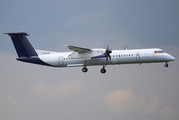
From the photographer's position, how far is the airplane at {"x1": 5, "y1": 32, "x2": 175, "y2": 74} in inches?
1718

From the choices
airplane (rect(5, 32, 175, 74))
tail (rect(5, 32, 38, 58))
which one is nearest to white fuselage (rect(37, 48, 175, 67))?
airplane (rect(5, 32, 175, 74))

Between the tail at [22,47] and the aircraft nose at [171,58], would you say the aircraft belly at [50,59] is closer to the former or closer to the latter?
the tail at [22,47]

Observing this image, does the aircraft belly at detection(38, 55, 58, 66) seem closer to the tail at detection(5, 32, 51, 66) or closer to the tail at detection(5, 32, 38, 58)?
the tail at detection(5, 32, 51, 66)

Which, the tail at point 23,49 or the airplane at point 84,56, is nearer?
the airplane at point 84,56

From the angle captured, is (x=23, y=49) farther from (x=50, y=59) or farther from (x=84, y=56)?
(x=84, y=56)

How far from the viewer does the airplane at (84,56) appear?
4362 centimetres

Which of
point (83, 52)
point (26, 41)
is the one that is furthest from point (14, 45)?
point (83, 52)

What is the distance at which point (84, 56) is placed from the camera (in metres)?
45.2

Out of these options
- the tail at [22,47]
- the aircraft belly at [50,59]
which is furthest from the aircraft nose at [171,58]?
the tail at [22,47]

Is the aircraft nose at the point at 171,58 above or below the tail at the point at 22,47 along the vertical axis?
below

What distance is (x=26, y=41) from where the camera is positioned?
4909cm

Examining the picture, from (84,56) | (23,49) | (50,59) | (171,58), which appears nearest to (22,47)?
(23,49)

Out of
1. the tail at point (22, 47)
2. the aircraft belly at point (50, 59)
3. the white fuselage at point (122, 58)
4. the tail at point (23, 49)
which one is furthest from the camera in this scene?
the tail at point (22, 47)

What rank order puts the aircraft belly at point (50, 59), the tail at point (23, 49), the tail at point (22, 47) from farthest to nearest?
the tail at point (22, 47) → the tail at point (23, 49) → the aircraft belly at point (50, 59)
